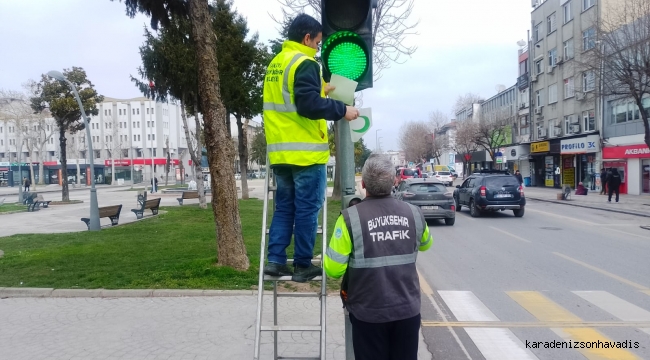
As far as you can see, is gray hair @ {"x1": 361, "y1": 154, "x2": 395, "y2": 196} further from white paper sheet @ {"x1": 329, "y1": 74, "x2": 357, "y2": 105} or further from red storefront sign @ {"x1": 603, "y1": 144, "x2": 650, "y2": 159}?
red storefront sign @ {"x1": 603, "y1": 144, "x2": 650, "y2": 159}

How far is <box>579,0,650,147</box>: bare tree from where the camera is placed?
78.0 ft

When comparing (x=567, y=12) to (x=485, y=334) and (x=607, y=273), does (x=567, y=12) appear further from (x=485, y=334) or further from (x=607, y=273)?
(x=485, y=334)

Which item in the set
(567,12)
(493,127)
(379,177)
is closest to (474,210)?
(379,177)

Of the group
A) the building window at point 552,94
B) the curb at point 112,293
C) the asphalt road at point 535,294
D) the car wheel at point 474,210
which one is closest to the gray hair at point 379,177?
the asphalt road at point 535,294

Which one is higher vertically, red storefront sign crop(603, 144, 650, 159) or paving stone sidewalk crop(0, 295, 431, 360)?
red storefront sign crop(603, 144, 650, 159)

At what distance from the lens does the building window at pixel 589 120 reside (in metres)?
38.2

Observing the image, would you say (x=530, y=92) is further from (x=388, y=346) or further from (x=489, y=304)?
(x=388, y=346)

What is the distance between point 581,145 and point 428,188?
25.3 metres

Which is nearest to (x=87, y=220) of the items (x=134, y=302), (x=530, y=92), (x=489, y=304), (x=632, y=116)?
(x=134, y=302)

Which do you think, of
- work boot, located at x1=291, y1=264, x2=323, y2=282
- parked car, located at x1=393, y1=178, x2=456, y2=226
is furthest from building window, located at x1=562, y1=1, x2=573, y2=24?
work boot, located at x1=291, y1=264, x2=323, y2=282

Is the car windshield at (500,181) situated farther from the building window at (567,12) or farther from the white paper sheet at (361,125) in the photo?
the building window at (567,12)

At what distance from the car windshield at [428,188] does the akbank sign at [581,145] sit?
77.8ft

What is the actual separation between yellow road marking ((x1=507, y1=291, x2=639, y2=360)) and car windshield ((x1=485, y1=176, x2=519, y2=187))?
12898 mm

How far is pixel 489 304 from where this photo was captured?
7465mm
